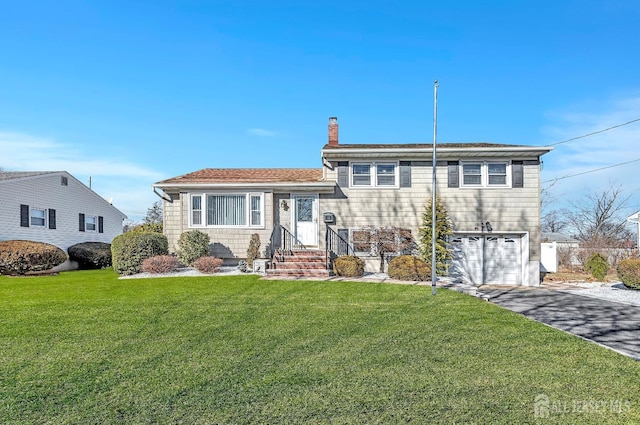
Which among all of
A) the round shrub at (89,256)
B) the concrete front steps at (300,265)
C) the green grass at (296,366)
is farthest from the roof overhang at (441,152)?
the round shrub at (89,256)

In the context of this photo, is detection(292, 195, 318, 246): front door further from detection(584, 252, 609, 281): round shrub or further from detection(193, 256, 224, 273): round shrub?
detection(584, 252, 609, 281): round shrub

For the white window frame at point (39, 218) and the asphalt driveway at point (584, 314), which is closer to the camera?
the asphalt driveway at point (584, 314)

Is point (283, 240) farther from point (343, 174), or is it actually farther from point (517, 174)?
point (517, 174)

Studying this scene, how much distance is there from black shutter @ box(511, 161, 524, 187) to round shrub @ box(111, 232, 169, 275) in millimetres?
13735

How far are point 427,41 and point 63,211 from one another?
1900cm

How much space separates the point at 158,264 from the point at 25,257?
6.30 m

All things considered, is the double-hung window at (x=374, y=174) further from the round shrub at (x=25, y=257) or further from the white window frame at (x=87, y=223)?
the white window frame at (x=87, y=223)

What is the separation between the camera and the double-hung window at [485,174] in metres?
15.4

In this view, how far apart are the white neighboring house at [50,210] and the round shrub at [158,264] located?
772cm

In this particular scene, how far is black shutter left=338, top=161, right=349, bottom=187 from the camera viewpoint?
50.9 ft

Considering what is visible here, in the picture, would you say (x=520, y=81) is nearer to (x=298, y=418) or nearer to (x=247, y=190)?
(x=247, y=190)

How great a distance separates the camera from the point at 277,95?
18266 millimetres

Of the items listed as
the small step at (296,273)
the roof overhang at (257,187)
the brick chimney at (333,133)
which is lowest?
the small step at (296,273)

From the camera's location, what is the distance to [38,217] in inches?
725
